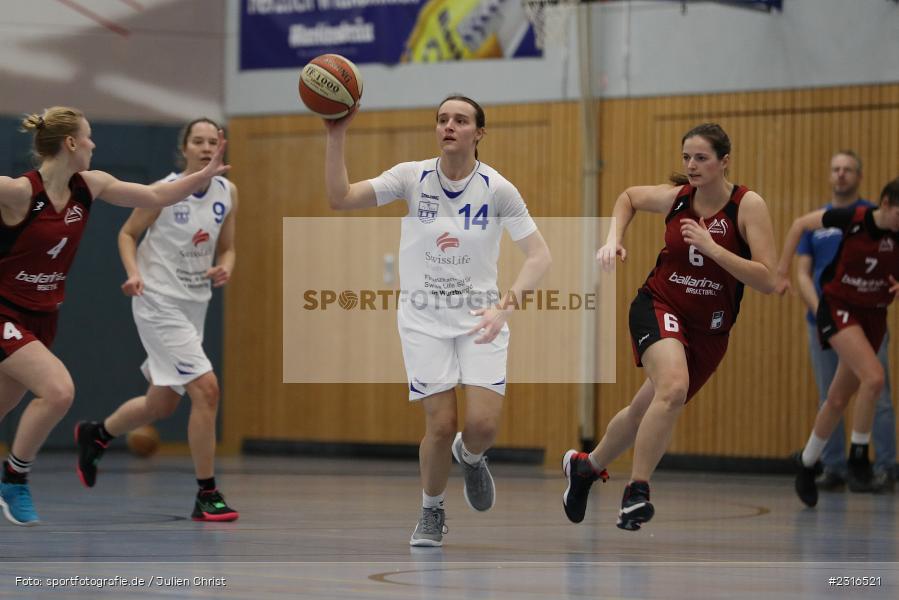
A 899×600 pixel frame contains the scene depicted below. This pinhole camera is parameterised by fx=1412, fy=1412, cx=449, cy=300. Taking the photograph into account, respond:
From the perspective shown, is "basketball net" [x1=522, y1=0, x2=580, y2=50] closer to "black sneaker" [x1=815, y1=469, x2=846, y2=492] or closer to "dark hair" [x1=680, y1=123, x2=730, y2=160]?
"black sneaker" [x1=815, y1=469, x2=846, y2=492]

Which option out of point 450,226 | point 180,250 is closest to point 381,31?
point 180,250

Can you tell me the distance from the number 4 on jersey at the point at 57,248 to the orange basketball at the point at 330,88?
4.91 ft

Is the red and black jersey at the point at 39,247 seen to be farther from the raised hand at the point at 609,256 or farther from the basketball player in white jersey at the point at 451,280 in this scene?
the raised hand at the point at 609,256

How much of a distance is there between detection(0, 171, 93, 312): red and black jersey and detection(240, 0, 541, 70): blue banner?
621 cm

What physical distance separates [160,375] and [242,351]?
221 inches

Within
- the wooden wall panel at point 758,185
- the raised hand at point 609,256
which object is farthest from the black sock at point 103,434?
the wooden wall panel at point 758,185

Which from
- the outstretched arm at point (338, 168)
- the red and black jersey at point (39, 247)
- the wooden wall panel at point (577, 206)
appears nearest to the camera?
the outstretched arm at point (338, 168)

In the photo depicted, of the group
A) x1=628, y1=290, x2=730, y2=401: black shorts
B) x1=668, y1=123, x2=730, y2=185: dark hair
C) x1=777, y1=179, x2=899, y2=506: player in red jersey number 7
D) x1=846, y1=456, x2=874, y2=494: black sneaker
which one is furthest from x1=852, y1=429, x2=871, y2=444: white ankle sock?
x1=668, y1=123, x2=730, y2=185: dark hair

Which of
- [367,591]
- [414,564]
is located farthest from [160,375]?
[367,591]

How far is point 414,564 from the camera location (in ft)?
19.8

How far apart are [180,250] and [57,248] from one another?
1.41m

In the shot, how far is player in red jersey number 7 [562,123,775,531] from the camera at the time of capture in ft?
22.1

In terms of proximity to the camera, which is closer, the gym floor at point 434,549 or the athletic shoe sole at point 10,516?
the gym floor at point 434,549

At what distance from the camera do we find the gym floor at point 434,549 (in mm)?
5293
